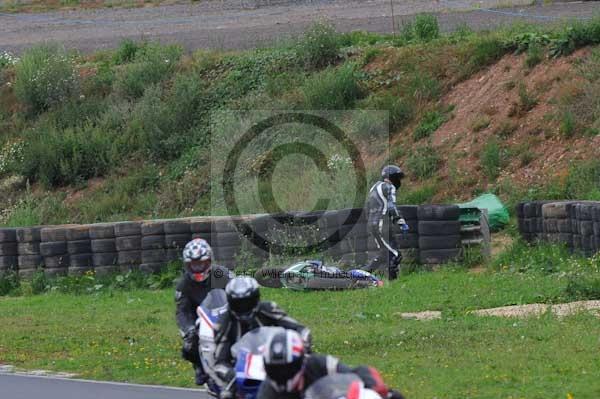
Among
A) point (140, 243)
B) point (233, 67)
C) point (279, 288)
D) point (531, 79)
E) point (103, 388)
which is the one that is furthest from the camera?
point (233, 67)

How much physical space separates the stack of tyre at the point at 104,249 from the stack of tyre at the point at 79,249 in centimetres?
8

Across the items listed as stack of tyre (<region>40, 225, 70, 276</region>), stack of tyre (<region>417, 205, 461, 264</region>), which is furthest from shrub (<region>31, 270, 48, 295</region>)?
stack of tyre (<region>417, 205, 461, 264</region>)

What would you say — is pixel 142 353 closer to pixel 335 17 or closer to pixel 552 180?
pixel 552 180

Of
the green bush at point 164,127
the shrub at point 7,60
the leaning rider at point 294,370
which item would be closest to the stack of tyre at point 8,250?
the green bush at point 164,127

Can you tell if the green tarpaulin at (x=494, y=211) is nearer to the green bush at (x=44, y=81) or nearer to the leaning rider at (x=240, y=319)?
the leaning rider at (x=240, y=319)

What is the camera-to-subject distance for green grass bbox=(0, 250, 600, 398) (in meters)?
11.1

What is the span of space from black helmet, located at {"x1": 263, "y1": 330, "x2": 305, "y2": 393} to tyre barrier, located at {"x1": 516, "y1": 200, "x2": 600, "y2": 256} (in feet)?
34.8

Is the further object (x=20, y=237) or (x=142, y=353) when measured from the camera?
(x=20, y=237)

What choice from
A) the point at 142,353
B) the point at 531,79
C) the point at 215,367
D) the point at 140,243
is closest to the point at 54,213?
the point at 140,243

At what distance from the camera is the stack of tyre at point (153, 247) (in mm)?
20578

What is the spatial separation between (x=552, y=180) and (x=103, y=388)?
11259 mm

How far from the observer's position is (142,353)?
575 inches

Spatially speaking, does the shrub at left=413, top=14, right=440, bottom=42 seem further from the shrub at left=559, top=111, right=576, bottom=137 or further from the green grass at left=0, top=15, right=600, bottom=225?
the shrub at left=559, top=111, right=576, bottom=137

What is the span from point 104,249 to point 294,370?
1446cm
